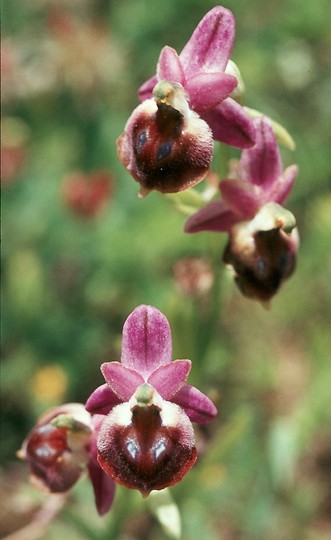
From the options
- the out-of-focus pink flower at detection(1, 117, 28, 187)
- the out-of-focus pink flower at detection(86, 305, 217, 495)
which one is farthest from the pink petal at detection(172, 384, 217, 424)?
the out-of-focus pink flower at detection(1, 117, 28, 187)

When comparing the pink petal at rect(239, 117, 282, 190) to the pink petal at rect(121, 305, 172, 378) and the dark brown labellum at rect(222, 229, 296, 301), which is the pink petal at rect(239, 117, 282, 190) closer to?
the dark brown labellum at rect(222, 229, 296, 301)

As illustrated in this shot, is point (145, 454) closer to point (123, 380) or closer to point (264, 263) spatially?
point (123, 380)

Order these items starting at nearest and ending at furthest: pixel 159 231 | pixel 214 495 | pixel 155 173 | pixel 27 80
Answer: pixel 155 173 < pixel 214 495 < pixel 159 231 < pixel 27 80

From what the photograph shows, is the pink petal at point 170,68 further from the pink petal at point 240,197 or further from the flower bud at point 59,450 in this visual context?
the flower bud at point 59,450

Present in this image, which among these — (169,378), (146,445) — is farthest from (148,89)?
(146,445)

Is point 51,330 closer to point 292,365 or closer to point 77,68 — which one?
point 292,365

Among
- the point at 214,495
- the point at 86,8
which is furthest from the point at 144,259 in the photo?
the point at 86,8
